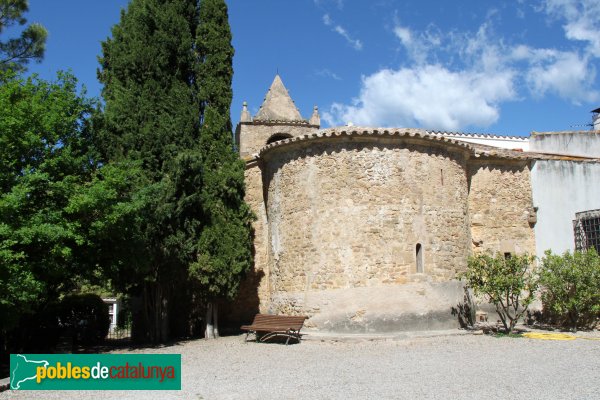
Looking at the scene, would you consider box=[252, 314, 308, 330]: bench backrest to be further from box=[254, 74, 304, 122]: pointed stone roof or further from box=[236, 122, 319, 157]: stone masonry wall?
box=[254, 74, 304, 122]: pointed stone roof

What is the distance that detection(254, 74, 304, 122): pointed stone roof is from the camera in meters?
26.4

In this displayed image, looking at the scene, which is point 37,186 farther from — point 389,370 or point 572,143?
point 572,143

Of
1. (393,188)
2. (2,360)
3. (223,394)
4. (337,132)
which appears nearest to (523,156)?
(393,188)

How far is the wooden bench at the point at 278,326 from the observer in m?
13.2

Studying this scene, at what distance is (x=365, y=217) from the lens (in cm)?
1398

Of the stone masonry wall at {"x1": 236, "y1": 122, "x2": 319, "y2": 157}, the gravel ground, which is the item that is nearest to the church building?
the gravel ground

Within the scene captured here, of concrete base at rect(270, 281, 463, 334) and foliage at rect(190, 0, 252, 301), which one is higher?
foliage at rect(190, 0, 252, 301)

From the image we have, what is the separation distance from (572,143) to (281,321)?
52.6 ft

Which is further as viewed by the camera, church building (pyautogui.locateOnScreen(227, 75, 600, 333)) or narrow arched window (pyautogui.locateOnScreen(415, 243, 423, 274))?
narrow arched window (pyautogui.locateOnScreen(415, 243, 423, 274))

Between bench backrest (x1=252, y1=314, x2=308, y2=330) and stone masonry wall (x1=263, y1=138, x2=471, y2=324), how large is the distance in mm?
775

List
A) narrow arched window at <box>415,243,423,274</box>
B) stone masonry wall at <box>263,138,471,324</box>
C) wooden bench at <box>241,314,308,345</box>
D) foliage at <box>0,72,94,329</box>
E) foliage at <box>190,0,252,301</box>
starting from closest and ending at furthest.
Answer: foliage at <box>0,72,94,329</box>, wooden bench at <box>241,314,308,345</box>, stone masonry wall at <box>263,138,471,324</box>, narrow arched window at <box>415,243,423,274</box>, foliage at <box>190,0,252,301</box>

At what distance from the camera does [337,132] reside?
14.2 metres

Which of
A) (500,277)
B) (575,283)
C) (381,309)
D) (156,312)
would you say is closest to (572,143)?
(575,283)

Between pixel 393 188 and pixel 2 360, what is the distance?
10.9 m
